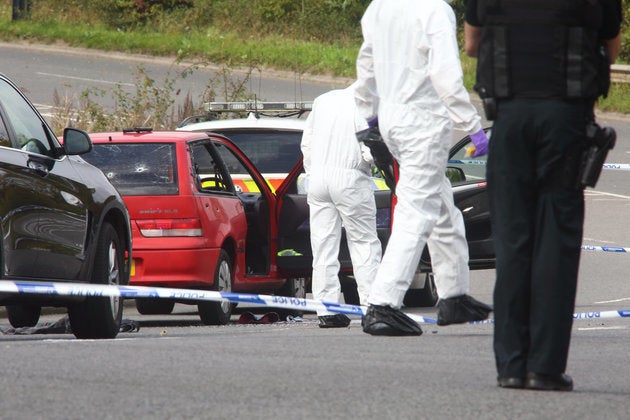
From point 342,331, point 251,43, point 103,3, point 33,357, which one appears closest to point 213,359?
point 33,357

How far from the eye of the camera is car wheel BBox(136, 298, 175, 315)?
12.9 metres

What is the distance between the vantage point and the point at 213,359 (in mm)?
6270

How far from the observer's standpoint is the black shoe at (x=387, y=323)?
301 inches

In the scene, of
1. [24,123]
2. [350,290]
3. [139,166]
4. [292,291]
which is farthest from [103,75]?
[24,123]

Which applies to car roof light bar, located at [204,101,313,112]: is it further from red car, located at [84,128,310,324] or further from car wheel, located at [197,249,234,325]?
car wheel, located at [197,249,234,325]

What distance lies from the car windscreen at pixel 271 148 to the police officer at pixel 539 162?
24.3 ft

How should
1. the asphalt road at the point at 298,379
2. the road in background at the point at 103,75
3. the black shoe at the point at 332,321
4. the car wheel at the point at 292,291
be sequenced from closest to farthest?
the asphalt road at the point at 298,379 → the black shoe at the point at 332,321 → the car wheel at the point at 292,291 → the road in background at the point at 103,75

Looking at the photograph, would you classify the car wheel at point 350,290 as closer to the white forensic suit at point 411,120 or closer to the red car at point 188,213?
the red car at point 188,213

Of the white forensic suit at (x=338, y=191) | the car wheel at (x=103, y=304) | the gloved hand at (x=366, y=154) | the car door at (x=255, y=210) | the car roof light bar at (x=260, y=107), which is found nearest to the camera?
the car wheel at (x=103, y=304)

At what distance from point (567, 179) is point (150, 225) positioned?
5.99 m

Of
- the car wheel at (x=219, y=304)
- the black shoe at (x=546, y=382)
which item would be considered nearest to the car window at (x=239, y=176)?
the car wheel at (x=219, y=304)

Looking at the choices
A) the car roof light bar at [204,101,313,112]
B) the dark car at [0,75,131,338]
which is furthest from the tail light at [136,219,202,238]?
the car roof light bar at [204,101,313,112]

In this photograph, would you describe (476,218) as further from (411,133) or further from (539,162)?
(539,162)

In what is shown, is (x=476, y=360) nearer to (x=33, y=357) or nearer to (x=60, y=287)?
(x=33, y=357)
